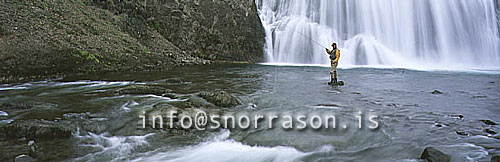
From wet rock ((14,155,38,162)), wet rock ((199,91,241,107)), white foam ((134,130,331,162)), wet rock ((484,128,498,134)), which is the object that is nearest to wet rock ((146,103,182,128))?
white foam ((134,130,331,162))

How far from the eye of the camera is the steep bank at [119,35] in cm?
1226

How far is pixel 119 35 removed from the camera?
17406 millimetres

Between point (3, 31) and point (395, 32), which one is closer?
point (3, 31)

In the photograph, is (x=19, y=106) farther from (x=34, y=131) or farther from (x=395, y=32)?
(x=395, y=32)

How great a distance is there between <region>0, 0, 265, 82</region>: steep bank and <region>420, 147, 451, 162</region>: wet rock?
492 inches

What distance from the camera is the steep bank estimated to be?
12258 millimetres

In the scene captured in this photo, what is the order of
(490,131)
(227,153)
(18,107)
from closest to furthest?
(227,153) < (490,131) < (18,107)

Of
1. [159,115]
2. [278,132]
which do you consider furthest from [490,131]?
[159,115]

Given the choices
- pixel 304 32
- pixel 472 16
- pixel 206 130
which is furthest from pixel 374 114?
pixel 472 16

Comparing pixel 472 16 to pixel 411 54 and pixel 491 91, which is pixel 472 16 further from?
pixel 491 91

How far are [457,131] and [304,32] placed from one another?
2194 centimetres

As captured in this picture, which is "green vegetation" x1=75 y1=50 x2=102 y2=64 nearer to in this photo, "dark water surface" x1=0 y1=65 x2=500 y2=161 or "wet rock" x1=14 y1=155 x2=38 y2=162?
"dark water surface" x1=0 y1=65 x2=500 y2=161

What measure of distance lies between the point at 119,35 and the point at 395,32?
21.3m

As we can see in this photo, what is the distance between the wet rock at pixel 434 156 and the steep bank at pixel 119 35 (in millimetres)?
12498
